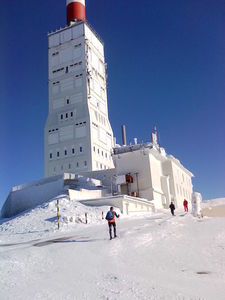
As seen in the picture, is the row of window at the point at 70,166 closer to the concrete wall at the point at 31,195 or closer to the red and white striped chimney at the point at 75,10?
the concrete wall at the point at 31,195

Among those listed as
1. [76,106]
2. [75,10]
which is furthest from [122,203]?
[75,10]

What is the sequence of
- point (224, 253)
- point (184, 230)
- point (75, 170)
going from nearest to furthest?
point (224, 253)
point (184, 230)
point (75, 170)

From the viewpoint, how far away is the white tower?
210 feet

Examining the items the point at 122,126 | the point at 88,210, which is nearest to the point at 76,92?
the point at 122,126

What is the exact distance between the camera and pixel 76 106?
2645 inches

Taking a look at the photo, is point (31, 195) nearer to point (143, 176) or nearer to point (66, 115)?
point (143, 176)

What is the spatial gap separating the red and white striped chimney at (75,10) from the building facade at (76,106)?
69.3 inches

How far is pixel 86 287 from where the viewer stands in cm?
720

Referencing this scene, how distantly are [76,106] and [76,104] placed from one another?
549mm

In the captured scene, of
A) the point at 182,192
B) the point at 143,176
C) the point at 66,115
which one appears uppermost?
the point at 66,115

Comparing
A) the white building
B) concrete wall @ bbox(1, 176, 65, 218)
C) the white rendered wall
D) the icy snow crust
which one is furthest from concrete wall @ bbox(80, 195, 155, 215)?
the icy snow crust

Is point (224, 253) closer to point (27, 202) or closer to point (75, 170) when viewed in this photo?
point (27, 202)

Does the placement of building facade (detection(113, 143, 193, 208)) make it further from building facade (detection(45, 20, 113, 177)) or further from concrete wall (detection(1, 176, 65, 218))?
building facade (detection(45, 20, 113, 177))

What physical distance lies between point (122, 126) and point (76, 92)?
13.8 meters
